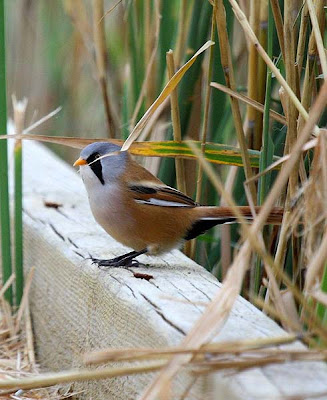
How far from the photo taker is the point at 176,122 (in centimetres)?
220

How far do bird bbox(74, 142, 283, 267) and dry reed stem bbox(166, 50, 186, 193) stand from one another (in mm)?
69

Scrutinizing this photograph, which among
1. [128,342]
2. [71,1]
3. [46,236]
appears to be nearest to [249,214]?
[128,342]

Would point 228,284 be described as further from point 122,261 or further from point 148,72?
point 148,72

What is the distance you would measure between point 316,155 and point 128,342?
0.55 metres

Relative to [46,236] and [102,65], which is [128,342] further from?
[102,65]

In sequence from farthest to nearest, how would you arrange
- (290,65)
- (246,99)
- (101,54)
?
(101,54)
(246,99)
(290,65)

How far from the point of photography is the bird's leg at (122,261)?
6.87 ft

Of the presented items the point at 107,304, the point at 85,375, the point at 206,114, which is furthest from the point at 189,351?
the point at 206,114

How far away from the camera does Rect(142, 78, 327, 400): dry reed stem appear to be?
1199 millimetres

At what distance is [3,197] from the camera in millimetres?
2404

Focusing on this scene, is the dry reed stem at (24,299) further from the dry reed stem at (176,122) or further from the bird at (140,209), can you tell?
the dry reed stem at (176,122)

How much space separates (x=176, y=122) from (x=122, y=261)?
0.39 metres

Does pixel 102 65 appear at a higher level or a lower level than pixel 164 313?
higher

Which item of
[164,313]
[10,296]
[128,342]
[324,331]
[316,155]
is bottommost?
[10,296]
